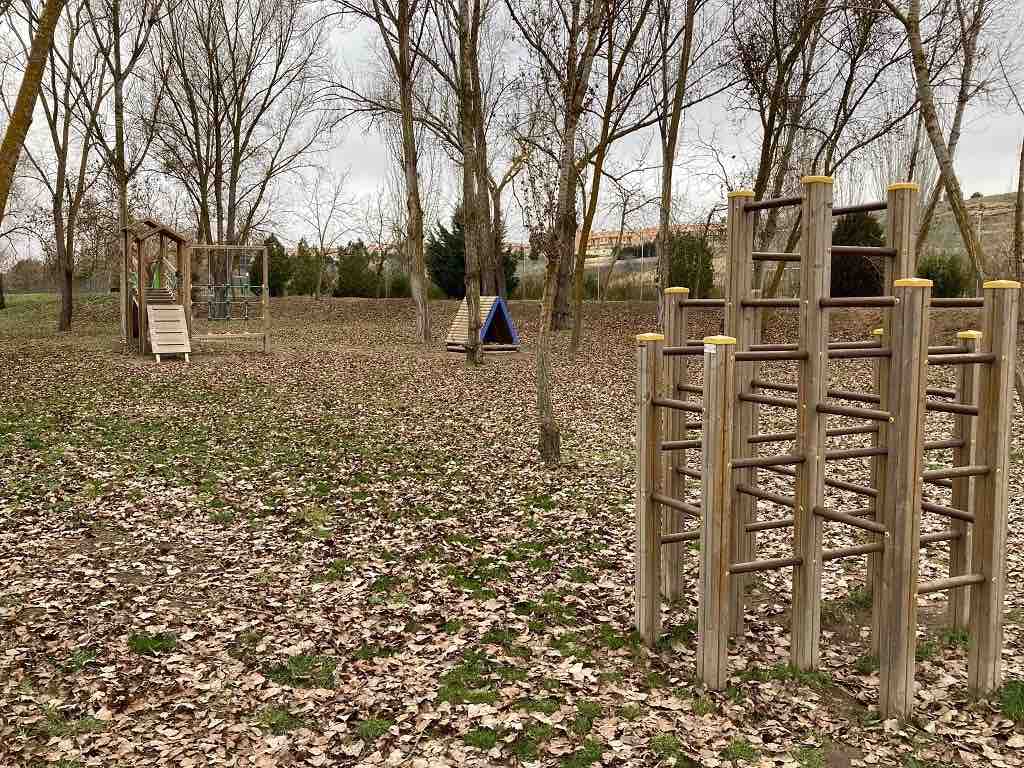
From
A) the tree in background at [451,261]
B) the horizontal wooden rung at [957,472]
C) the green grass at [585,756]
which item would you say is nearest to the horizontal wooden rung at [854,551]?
the horizontal wooden rung at [957,472]

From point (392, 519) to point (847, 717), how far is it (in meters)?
4.36

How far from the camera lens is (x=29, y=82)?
837 centimetres

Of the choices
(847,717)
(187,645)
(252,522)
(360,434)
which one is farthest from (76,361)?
(847,717)

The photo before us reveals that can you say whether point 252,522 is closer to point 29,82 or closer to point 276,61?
point 29,82

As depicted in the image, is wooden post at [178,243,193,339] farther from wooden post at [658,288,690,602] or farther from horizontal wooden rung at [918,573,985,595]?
horizontal wooden rung at [918,573,985,595]

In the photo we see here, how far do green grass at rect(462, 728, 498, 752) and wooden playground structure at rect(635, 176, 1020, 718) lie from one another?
1198 millimetres

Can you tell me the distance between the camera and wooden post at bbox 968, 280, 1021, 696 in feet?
14.1

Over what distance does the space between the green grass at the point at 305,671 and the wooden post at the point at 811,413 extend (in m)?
2.63

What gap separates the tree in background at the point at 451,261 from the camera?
1326 inches

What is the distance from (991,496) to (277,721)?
3.92 m

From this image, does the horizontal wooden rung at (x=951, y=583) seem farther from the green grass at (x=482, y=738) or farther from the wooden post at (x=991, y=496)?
the green grass at (x=482, y=738)

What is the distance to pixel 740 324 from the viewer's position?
4664 mm

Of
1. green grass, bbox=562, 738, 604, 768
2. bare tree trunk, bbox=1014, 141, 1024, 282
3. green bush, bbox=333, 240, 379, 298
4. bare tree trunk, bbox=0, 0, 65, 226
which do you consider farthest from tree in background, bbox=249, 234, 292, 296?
green grass, bbox=562, 738, 604, 768

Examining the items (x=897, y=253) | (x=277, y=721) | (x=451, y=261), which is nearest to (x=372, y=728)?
(x=277, y=721)
